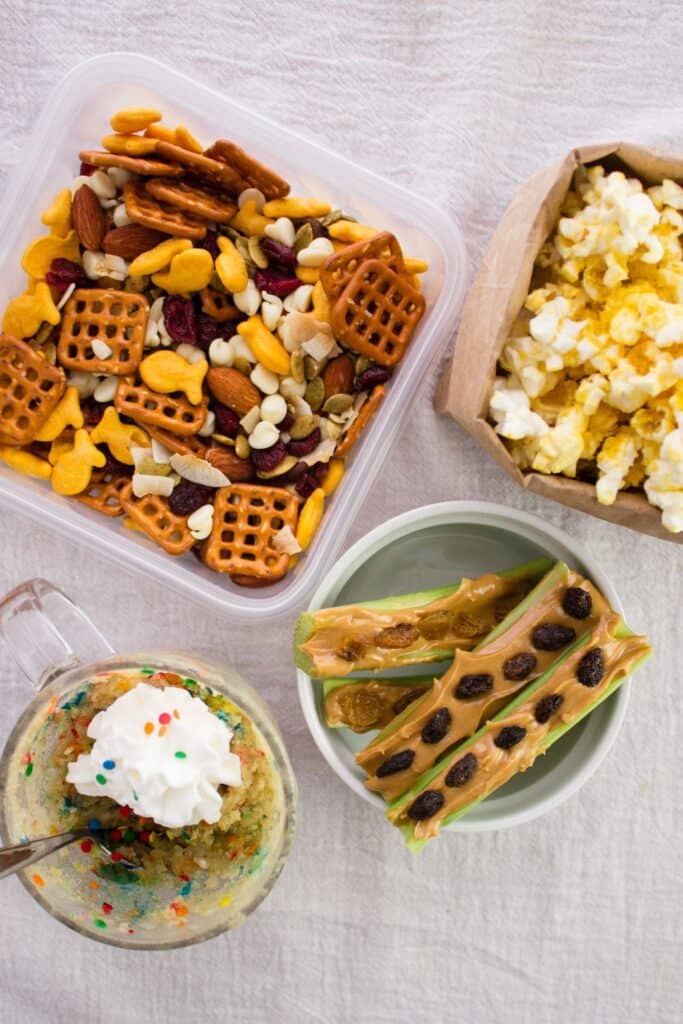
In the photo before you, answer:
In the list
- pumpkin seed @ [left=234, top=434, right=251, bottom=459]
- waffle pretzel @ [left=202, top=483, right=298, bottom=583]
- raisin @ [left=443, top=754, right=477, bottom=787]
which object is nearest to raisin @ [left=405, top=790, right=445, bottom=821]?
raisin @ [left=443, top=754, right=477, bottom=787]

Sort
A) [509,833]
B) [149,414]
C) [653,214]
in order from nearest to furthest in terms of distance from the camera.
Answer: [653,214], [149,414], [509,833]

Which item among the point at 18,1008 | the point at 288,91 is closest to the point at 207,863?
the point at 18,1008

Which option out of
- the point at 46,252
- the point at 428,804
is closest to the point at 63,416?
the point at 46,252

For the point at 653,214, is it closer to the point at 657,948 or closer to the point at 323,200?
the point at 323,200

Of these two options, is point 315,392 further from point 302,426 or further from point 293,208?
point 293,208

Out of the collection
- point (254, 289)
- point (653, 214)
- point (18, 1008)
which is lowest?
point (18, 1008)
